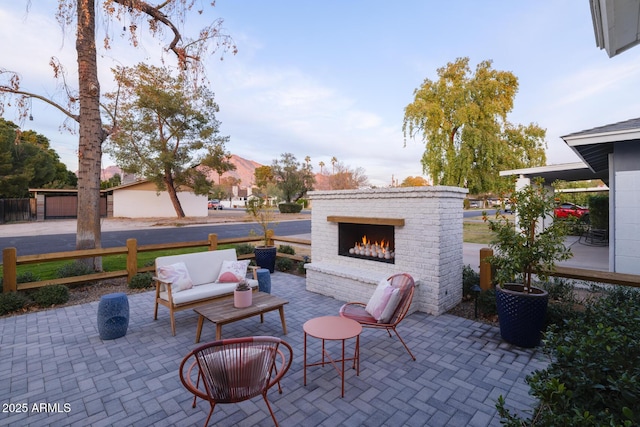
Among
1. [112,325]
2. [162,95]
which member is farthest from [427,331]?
[162,95]

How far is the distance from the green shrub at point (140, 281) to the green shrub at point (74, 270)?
94cm

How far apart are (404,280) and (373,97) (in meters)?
10.9

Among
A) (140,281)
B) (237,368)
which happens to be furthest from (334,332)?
(140,281)

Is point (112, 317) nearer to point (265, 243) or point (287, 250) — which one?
point (265, 243)

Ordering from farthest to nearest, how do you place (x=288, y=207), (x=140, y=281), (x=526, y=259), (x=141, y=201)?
1. (x=288, y=207)
2. (x=141, y=201)
3. (x=140, y=281)
4. (x=526, y=259)

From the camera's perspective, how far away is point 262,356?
7.84 feet

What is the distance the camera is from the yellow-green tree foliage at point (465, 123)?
14.9 m

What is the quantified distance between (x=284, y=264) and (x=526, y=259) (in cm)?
569

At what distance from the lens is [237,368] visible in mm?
2318

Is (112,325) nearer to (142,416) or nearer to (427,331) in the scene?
(142,416)

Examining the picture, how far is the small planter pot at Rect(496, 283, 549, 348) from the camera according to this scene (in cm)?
379

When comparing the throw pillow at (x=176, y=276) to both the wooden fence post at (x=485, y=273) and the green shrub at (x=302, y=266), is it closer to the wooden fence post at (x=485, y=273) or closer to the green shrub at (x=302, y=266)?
the green shrub at (x=302, y=266)

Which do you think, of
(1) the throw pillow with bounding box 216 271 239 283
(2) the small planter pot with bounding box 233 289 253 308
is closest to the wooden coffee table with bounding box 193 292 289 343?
(2) the small planter pot with bounding box 233 289 253 308

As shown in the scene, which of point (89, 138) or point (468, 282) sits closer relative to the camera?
point (468, 282)
